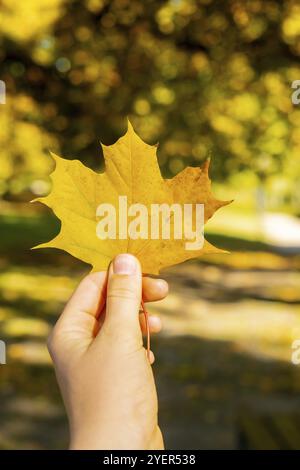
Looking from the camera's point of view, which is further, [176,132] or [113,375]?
[176,132]

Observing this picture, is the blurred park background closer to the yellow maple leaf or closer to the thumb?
the thumb

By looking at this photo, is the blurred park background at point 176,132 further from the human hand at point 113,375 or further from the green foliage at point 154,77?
the human hand at point 113,375

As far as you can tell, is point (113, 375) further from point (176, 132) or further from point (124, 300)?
point (176, 132)

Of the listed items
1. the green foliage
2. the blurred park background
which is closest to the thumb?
the blurred park background

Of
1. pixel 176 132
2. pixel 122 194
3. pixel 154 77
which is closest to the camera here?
pixel 122 194

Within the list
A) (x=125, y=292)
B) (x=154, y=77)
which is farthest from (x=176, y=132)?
(x=125, y=292)

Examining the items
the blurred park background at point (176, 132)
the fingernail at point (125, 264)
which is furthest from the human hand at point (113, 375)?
the blurred park background at point (176, 132)

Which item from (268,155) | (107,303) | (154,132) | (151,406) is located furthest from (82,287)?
(268,155)
